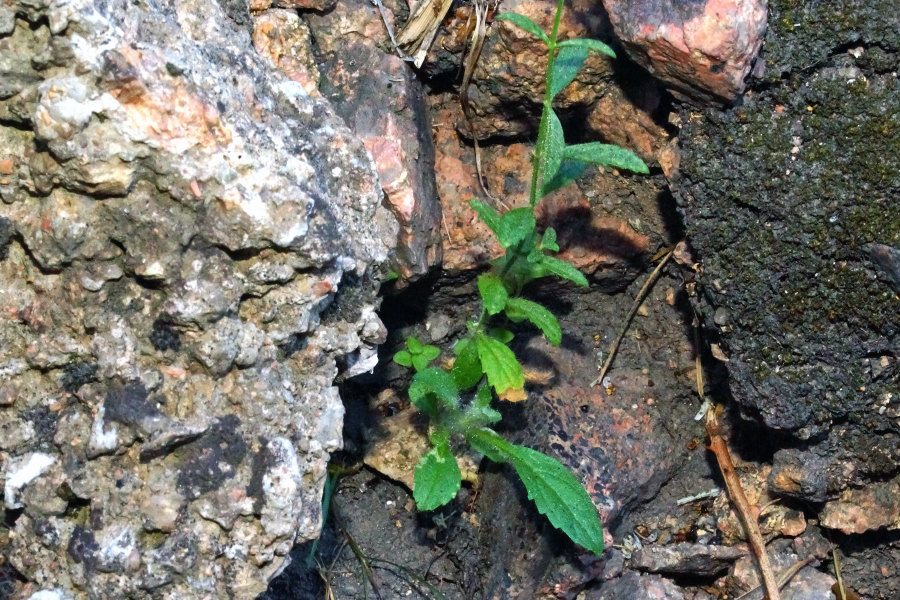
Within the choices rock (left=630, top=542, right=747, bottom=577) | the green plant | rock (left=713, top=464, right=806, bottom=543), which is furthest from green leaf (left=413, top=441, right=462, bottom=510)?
rock (left=713, top=464, right=806, bottom=543)

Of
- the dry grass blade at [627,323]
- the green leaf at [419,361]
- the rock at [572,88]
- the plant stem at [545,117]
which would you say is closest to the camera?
the plant stem at [545,117]

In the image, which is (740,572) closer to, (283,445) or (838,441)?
(838,441)

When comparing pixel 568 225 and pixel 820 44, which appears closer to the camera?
pixel 820 44

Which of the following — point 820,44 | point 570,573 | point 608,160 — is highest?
point 820,44

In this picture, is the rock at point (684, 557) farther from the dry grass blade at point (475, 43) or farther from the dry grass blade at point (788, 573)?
the dry grass blade at point (475, 43)

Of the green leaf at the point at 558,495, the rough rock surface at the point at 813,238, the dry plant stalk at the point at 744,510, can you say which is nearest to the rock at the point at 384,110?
the green leaf at the point at 558,495

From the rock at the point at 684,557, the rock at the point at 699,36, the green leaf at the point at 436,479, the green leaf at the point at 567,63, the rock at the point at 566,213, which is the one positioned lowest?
the rock at the point at 684,557

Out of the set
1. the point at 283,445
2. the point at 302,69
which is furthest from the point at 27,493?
the point at 302,69

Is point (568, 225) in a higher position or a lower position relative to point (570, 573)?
higher
